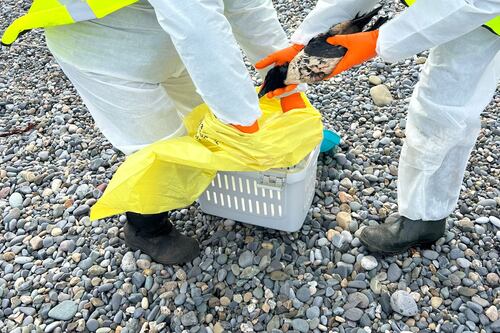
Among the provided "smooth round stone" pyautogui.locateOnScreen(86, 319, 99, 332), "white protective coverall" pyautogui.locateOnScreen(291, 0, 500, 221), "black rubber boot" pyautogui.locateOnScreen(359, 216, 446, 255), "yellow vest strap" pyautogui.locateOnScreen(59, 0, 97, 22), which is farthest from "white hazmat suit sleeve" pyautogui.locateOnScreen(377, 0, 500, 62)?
"smooth round stone" pyautogui.locateOnScreen(86, 319, 99, 332)

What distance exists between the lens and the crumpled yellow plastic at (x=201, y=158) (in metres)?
1.54

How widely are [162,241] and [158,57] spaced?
2.30 ft

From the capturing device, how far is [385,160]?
2.28 m

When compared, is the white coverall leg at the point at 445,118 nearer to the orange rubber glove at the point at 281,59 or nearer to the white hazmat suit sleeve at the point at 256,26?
the orange rubber glove at the point at 281,59

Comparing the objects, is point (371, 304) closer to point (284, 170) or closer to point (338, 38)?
point (284, 170)

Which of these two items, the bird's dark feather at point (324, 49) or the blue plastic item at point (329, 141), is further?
the blue plastic item at point (329, 141)

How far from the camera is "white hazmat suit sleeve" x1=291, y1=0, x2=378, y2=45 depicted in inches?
62.0

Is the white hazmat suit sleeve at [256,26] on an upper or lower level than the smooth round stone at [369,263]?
upper

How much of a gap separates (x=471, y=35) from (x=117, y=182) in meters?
1.09

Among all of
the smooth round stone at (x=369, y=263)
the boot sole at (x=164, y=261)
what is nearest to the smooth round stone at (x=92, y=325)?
the boot sole at (x=164, y=261)

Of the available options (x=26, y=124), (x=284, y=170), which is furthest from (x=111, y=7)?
(x=26, y=124)

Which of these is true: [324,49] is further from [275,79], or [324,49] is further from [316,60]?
[275,79]

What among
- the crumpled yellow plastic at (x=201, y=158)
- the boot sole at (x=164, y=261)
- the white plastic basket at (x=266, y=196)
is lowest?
the boot sole at (x=164, y=261)

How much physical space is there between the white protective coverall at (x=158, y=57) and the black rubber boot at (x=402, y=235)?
72cm
